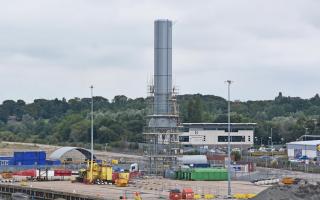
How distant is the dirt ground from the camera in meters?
70.1

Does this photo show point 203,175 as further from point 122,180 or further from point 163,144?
point 122,180

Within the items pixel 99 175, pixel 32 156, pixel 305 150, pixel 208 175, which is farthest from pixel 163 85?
pixel 305 150

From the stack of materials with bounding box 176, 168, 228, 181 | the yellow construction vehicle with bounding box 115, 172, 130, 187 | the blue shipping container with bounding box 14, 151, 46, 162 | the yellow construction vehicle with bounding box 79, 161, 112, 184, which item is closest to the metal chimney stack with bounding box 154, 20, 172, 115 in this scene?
the stack of materials with bounding box 176, 168, 228, 181

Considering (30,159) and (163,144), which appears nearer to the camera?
(163,144)

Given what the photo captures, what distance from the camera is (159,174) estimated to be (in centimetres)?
9588

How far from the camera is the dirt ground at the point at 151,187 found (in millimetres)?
70125

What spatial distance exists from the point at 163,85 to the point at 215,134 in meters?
59.8

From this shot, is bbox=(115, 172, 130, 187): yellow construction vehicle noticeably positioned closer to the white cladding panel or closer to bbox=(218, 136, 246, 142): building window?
the white cladding panel

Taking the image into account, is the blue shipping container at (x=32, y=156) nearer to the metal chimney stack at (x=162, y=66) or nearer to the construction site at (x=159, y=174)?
the construction site at (x=159, y=174)

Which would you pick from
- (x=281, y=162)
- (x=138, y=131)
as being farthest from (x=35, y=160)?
(x=138, y=131)

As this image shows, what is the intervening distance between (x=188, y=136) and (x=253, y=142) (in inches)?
552

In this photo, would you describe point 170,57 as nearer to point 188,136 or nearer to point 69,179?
point 69,179

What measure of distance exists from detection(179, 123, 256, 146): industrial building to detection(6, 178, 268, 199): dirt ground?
65903 millimetres

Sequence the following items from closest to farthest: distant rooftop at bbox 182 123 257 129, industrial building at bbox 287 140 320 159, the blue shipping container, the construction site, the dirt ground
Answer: the construction site, the dirt ground, the blue shipping container, industrial building at bbox 287 140 320 159, distant rooftop at bbox 182 123 257 129
